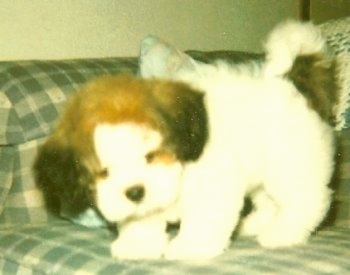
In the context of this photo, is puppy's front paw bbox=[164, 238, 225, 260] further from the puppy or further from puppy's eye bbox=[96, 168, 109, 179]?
puppy's eye bbox=[96, 168, 109, 179]

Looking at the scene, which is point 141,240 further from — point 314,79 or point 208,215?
point 314,79

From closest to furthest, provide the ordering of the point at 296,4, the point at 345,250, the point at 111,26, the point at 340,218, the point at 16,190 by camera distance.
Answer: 1. the point at 345,250
2. the point at 16,190
3. the point at 340,218
4. the point at 111,26
5. the point at 296,4

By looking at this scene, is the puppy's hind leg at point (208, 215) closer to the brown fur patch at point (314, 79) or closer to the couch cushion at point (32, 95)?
the brown fur patch at point (314, 79)

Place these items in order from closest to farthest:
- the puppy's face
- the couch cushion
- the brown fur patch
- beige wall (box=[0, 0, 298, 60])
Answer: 1. the puppy's face
2. the brown fur patch
3. the couch cushion
4. beige wall (box=[0, 0, 298, 60])

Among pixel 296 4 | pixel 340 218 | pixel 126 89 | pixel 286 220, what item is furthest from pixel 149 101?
pixel 296 4

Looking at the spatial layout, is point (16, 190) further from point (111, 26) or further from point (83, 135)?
point (111, 26)

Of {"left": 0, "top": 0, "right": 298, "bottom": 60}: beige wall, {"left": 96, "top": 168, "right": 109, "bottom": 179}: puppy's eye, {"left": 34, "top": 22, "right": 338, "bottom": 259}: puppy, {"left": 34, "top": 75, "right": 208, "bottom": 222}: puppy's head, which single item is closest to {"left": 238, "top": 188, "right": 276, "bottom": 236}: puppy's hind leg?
{"left": 34, "top": 22, "right": 338, "bottom": 259}: puppy

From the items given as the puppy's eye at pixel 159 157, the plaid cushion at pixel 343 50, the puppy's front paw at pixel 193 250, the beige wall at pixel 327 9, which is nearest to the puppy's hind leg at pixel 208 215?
the puppy's front paw at pixel 193 250
